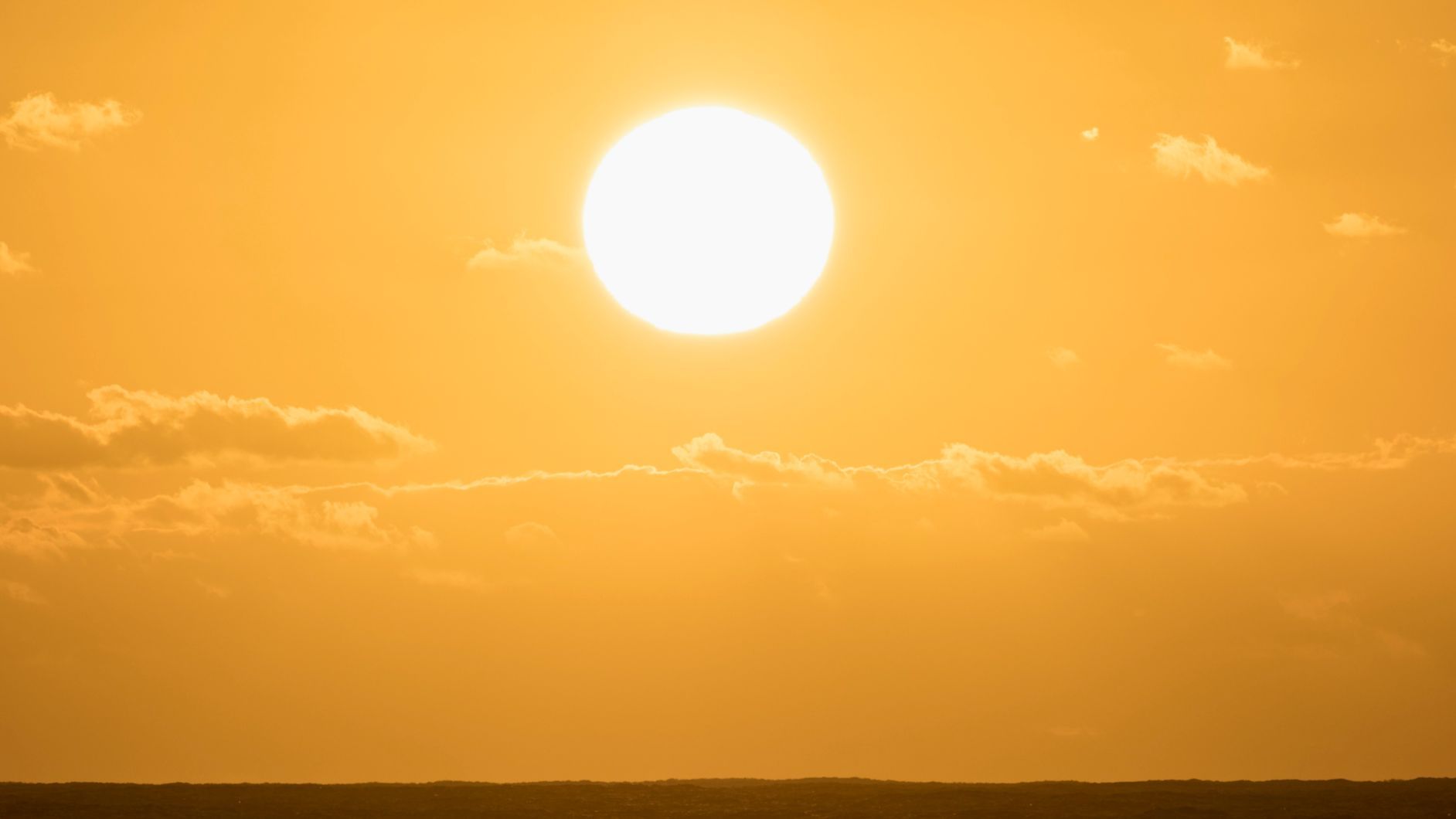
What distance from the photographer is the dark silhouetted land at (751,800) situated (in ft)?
414

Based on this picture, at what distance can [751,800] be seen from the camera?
5325 inches

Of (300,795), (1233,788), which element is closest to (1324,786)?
(1233,788)

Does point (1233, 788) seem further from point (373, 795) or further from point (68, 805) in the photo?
point (68, 805)

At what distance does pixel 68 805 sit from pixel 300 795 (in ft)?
65.2

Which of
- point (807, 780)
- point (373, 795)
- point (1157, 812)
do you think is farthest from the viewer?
point (807, 780)

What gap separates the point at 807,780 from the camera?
16375 cm

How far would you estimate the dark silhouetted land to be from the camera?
126m

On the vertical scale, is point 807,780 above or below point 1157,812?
above

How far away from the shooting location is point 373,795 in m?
144

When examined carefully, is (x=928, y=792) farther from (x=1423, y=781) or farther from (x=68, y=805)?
(x=68, y=805)

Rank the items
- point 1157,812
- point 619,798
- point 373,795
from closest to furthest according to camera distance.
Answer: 1. point 1157,812
2. point 619,798
3. point 373,795

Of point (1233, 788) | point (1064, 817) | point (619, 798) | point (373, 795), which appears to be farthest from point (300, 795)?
point (1233, 788)

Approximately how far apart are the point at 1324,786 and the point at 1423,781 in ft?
25.8

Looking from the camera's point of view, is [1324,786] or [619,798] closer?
[619,798]
